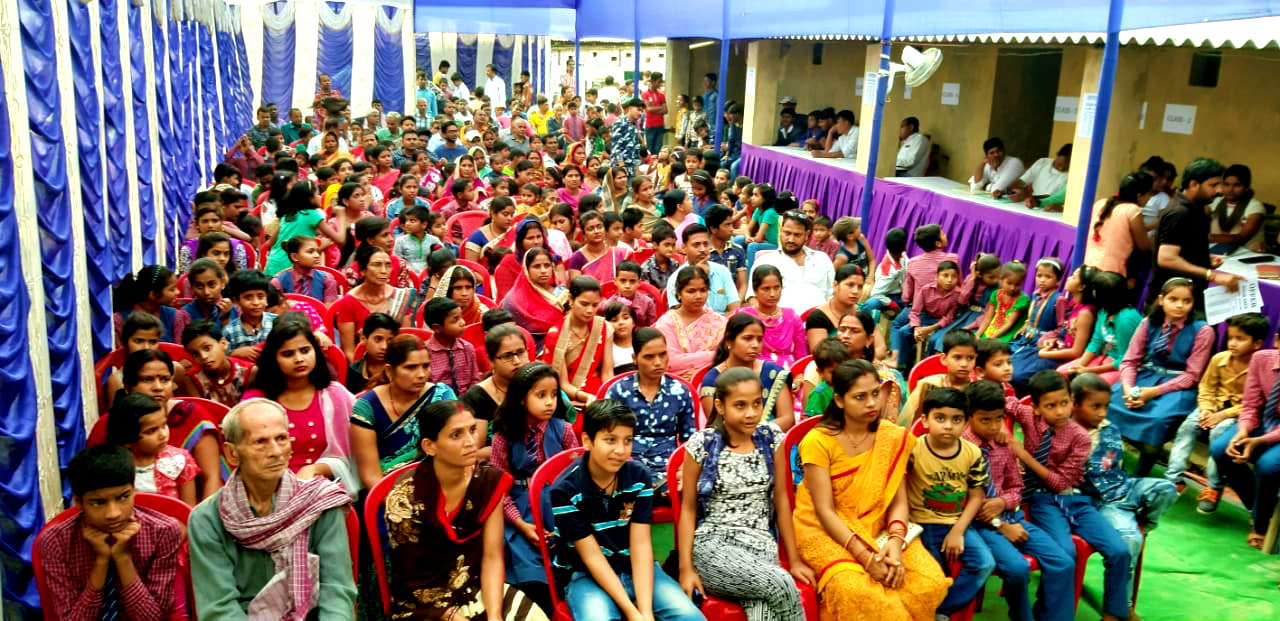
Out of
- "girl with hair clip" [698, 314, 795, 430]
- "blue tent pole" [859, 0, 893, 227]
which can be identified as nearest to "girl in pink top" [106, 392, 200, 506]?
"girl with hair clip" [698, 314, 795, 430]

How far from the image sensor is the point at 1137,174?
6965 millimetres

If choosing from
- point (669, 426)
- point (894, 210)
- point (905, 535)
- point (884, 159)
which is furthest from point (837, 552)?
point (884, 159)

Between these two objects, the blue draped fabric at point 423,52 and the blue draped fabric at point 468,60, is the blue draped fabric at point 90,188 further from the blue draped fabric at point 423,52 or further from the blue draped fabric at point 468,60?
the blue draped fabric at point 468,60

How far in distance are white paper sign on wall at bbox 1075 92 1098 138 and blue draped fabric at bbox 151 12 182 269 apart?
6777 millimetres

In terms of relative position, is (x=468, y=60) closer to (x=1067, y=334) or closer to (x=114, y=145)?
(x=114, y=145)

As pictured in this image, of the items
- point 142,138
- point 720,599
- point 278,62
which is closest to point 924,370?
point 720,599

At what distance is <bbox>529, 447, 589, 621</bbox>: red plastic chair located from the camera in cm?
343

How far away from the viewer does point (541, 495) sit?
371 centimetres

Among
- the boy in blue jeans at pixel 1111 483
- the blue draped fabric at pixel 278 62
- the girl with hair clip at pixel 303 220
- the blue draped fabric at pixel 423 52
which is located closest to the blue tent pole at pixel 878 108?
the girl with hair clip at pixel 303 220

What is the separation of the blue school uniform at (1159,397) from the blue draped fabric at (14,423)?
4868mm

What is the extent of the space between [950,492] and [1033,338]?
2808 mm

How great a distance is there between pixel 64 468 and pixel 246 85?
17820 millimetres

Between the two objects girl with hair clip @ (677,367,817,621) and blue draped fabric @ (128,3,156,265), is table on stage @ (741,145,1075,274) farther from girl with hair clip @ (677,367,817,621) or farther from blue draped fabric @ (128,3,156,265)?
blue draped fabric @ (128,3,156,265)

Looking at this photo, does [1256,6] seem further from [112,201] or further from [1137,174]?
[112,201]
